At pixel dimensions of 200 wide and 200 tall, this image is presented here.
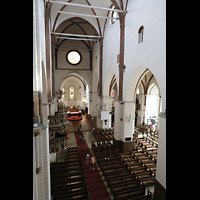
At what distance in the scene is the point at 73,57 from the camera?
25578 mm

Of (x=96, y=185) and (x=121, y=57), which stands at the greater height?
(x=121, y=57)

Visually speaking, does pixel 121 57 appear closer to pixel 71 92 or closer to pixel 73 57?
pixel 73 57

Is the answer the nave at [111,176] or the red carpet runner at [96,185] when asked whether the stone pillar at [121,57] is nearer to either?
the nave at [111,176]

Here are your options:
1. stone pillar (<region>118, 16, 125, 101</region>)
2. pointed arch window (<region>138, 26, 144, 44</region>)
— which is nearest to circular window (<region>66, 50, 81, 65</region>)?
stone pillar (<region>118, 16, 125, 101</region>)

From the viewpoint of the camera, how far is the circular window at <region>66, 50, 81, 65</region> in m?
25.4

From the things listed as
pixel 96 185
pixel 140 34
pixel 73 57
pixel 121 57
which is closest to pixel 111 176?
pixel 96 185

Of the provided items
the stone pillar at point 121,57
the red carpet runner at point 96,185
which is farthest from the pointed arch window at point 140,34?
the red carpet runner at point 96,185

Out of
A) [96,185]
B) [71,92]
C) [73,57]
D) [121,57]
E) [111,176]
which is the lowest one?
[96,185]

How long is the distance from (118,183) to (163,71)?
22.1ft
